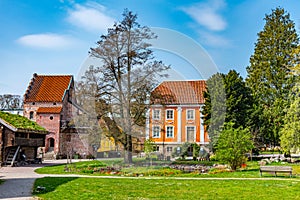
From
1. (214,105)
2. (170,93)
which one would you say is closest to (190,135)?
(214,105)

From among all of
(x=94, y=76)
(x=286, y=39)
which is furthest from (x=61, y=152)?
(x=286, y=39)

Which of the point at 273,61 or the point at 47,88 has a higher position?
the point at 273,61

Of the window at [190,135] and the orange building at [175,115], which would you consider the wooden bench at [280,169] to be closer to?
the orange building at [175,115]

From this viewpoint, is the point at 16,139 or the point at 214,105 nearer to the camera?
the point at 16,139

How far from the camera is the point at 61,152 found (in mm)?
38969

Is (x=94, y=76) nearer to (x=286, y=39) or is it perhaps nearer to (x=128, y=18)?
(x=128, y=18)

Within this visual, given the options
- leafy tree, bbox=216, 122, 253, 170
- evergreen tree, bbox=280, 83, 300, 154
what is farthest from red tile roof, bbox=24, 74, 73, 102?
leafy tree, bbox=216, 122, 253, 170

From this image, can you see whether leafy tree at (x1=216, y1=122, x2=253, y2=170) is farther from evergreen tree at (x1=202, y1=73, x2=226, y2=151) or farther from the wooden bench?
evergreen tree at (x1=202, y1=73, x2=226, y2=151)

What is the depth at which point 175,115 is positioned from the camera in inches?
1030

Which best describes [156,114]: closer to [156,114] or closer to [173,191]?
[156,114]

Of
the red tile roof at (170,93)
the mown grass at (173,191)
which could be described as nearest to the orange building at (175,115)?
the red tile roof at (170,93)

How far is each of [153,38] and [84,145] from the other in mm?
20467

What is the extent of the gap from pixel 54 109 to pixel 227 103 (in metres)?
20.3

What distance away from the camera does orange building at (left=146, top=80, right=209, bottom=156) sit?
23.8 m
